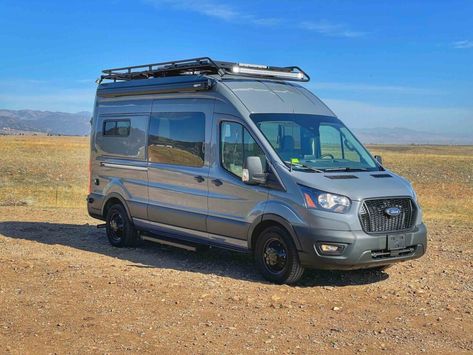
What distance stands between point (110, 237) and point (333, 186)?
5071 mm

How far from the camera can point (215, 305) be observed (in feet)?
23.1

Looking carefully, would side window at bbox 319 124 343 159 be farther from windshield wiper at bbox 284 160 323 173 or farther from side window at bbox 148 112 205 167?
side window at bbox 148 112 205 167

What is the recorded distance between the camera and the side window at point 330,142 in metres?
8.79

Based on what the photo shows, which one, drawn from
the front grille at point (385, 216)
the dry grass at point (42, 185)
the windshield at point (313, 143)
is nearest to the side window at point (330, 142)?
the windshield at point (313, 143)

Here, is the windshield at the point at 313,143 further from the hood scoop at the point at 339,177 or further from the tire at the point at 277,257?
the tire at the point at 277,257

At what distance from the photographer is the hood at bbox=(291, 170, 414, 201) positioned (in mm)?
7746

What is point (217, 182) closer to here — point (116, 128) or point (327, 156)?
point (327, 156)

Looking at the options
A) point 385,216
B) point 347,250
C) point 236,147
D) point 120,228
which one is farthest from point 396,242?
point 120,228

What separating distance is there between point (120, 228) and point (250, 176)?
147 inches

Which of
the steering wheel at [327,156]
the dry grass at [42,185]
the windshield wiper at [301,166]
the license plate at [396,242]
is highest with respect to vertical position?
the steering wheel at [327,156]

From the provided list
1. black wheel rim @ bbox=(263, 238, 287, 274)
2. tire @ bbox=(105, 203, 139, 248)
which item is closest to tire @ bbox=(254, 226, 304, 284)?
black wheel rim @ bbox=(263, 238, 287, 274)

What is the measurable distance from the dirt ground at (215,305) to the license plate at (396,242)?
0.54m

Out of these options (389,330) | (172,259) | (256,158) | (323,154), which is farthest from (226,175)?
(389,330)

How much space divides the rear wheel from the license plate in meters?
4.75
